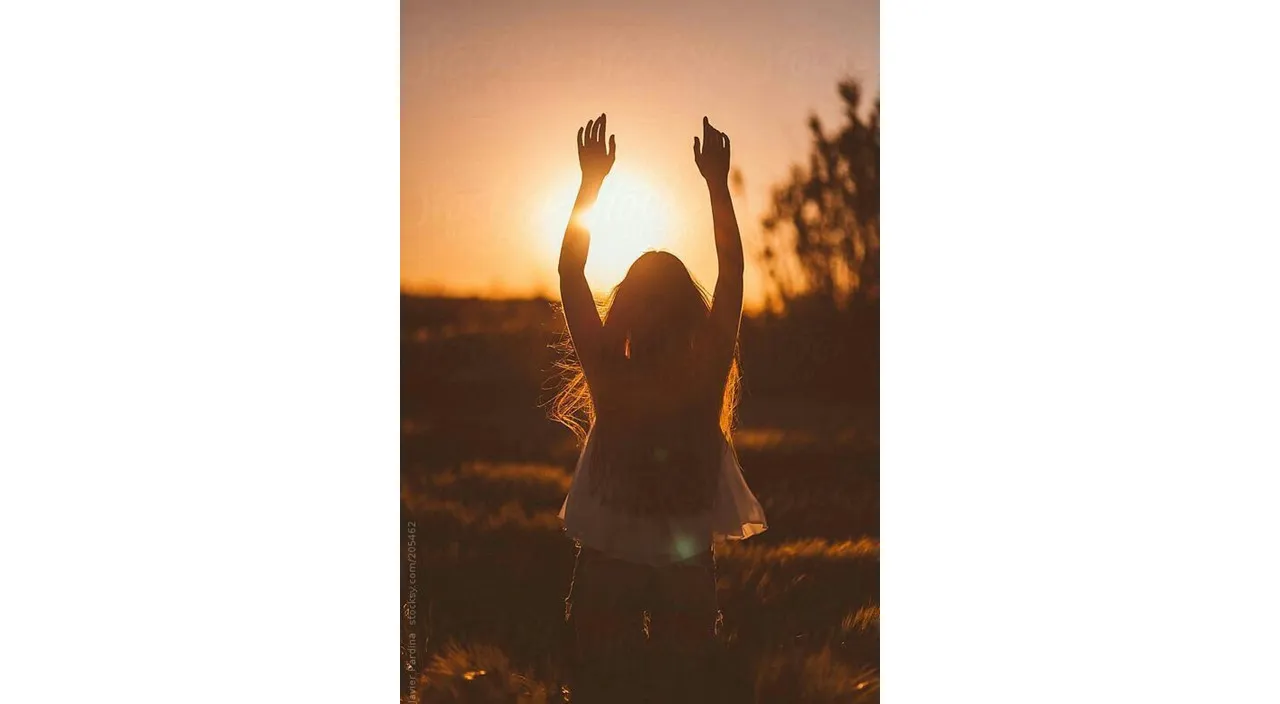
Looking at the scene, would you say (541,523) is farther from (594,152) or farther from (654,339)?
(594,152)

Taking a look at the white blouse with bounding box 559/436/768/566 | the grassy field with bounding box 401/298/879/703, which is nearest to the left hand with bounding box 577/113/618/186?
the grassy field with bounding box 401/298/879/703

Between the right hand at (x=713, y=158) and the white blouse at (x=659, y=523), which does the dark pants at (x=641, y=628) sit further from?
the right hand at (x=713, y=158)

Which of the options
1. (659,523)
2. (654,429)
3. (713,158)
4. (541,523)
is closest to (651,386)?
(654,429)

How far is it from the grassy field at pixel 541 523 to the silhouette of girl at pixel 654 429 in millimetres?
54

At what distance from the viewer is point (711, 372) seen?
2.34 m

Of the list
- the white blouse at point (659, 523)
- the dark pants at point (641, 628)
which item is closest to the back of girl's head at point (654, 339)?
the white blouse at point (659, 523)

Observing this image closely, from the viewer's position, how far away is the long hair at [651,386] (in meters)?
2.32

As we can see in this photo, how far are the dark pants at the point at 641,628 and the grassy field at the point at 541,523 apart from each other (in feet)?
0.12

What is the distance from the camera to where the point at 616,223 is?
2322 mm

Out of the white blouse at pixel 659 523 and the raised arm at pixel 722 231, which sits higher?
the raised arm at pixel 722 231

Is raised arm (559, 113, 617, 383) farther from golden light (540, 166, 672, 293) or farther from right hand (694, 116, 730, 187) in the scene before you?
right hand (694, 116, 730, 187)

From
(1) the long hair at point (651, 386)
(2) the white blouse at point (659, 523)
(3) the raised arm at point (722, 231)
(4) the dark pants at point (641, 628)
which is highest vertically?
(3) the raised arm at point (722, 231)

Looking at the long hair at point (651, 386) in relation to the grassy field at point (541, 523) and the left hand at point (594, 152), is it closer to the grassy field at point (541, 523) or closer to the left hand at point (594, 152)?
the grassy field at point (541, 523)

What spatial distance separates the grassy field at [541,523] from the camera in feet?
7.70
